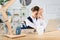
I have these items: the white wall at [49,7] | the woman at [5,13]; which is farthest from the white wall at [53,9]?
the woman at [5,13]

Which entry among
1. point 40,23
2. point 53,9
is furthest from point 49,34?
point 53,9

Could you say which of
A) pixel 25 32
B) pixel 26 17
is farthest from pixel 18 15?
pixel 25 32

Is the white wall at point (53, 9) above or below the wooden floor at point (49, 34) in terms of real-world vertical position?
above

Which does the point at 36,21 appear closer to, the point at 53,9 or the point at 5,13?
the point at 53,9

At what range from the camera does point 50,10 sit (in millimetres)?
1739

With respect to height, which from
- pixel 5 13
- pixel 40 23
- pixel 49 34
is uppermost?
pixel 5 13

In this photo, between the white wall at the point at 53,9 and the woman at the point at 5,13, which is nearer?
the woman at the point at 5,13

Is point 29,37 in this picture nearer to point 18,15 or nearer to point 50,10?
point 18,15

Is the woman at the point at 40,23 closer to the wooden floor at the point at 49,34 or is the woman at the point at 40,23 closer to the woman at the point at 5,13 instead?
the wooden floor at the point at 49,34

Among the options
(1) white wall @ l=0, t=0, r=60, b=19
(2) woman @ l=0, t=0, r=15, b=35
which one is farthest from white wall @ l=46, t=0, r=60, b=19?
(2) woman @ l=0, t=0, r=15, b=35

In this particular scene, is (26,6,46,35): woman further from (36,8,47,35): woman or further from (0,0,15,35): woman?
(0,0,15,35): woman

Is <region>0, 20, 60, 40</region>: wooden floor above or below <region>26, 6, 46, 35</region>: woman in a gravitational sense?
below

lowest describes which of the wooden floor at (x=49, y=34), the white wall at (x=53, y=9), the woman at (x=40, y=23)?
the wooden floor at (x=49, y=34)

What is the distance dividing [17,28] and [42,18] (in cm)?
29
